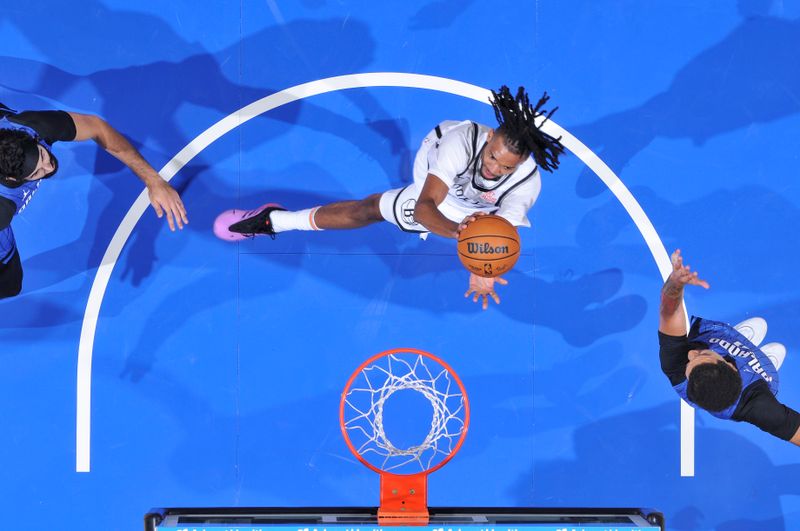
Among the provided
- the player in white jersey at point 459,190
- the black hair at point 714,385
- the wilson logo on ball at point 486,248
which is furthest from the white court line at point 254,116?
the wilson logo on ball at point 486,248

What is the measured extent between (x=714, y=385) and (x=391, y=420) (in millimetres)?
2384

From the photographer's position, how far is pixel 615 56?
5.79m

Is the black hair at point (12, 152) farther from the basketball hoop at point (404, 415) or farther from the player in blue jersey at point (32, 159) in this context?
the basketball hoop at point (404, 415)

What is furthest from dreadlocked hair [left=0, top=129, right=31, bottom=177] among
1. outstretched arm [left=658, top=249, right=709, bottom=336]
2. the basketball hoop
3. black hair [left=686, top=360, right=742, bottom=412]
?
black hair [left=686, top=360, right=742, bottom=412]

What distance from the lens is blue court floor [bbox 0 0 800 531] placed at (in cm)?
566

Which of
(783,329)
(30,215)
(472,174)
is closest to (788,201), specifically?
(783,329)

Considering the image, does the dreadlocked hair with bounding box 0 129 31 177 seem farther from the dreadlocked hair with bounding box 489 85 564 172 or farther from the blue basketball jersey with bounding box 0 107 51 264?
the dreadlocked hair with bounding box 489 85 564 172

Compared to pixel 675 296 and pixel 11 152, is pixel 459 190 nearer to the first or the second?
pixel 675 296

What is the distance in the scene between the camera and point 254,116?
5.70 metres

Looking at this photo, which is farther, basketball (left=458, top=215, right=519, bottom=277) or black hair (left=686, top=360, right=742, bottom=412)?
basketball (left=458, top=215, right=519, bottom=277)

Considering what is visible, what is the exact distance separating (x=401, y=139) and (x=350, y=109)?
0.46 metres

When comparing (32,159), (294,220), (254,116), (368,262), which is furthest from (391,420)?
(32,159)

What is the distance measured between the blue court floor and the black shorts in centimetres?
31

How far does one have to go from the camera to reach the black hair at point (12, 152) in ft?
14.5
